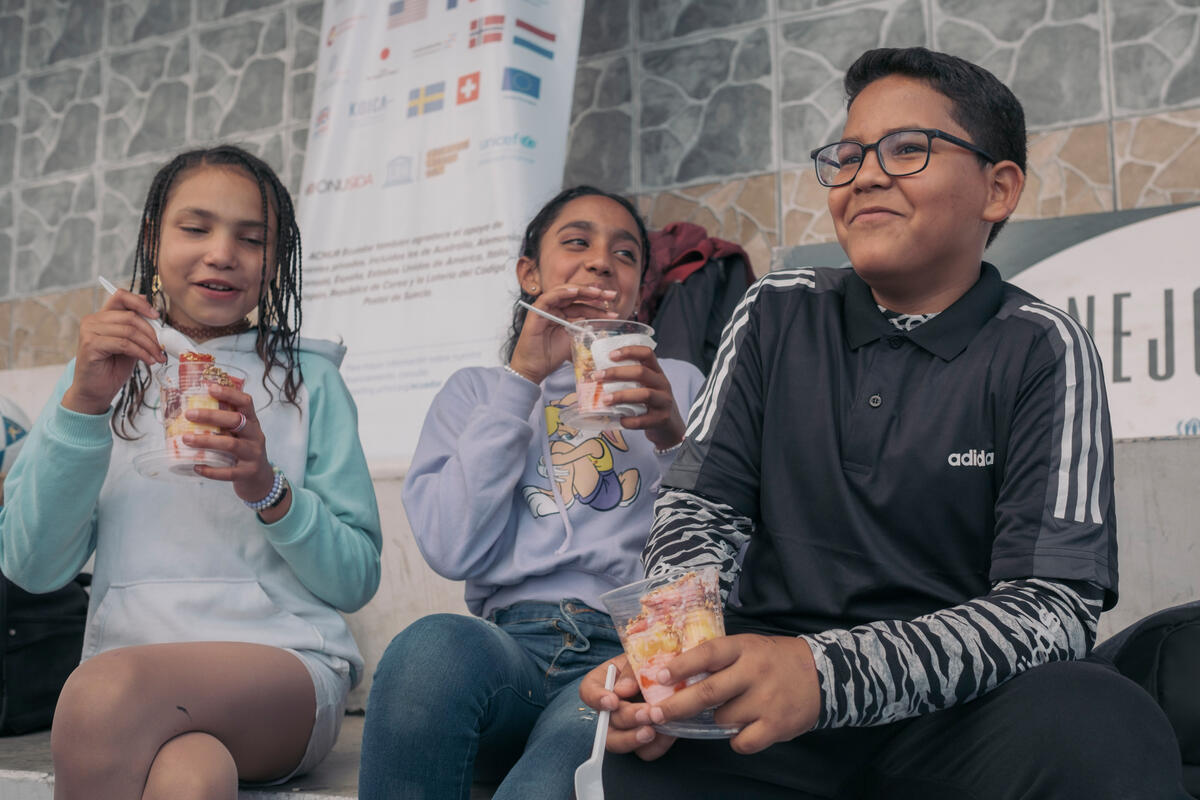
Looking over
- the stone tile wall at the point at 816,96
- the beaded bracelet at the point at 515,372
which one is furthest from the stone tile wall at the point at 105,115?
the beaded bracelet at the point at 515,372

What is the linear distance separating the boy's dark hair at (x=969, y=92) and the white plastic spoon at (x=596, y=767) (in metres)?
0.78

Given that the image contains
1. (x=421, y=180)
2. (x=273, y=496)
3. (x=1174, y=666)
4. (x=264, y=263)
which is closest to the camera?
(x=1174, y=666)

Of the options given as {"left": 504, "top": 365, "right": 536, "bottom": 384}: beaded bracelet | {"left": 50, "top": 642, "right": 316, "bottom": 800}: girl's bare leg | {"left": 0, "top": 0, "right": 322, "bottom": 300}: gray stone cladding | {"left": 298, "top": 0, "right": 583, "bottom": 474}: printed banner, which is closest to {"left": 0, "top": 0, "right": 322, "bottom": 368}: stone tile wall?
{"left": 0, "top": 0, "right": 322, "bottom": 300}: gray stone cladding

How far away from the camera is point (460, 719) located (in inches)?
55.2

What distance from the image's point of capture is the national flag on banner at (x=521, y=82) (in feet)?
10.2

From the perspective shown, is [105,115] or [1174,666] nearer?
[1174,666]

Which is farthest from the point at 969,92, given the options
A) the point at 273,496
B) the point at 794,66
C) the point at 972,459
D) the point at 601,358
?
the point at 794,66

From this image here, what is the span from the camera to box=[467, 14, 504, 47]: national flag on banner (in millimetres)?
3148

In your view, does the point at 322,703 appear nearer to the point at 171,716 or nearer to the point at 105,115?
the point at 171,716

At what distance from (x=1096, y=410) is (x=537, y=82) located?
7.17 feet

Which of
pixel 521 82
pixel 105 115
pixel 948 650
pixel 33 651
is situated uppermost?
pixel 105 115

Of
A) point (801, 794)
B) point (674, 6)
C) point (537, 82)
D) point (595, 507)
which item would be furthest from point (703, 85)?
point (801, 794)

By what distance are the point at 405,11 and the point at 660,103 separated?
0.82 meters

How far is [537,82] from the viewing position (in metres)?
3.15
